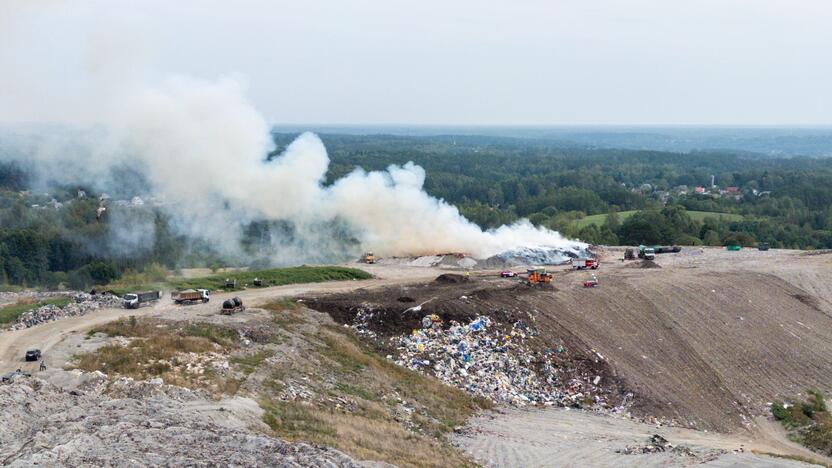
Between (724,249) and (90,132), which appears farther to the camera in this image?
(724,249)

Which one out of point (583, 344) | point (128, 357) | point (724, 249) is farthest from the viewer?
point (724, 249)

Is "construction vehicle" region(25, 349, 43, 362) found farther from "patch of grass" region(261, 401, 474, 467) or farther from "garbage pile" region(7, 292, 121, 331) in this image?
"patch of grass" region(261, 401, 474, 467)

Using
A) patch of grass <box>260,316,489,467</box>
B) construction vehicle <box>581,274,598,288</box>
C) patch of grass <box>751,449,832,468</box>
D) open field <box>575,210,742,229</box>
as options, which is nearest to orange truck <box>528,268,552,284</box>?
construction vehicle <box>581,274,598,288</box>

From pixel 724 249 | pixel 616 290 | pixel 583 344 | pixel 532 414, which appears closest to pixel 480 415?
pixel 532 414

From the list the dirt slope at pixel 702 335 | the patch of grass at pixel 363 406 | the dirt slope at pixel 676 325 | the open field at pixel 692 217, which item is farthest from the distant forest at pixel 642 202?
the patch of grass at pixel 363 406

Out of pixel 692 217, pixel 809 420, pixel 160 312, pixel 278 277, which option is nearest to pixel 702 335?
pixel 809 420

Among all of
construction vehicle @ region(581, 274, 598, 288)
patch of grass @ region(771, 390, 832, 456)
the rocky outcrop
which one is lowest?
patch of grass @ region(771, 390, 832, 456)

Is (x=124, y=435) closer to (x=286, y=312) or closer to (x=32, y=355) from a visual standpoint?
(x=32, y=355)

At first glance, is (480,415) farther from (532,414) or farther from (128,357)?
(128,357)
